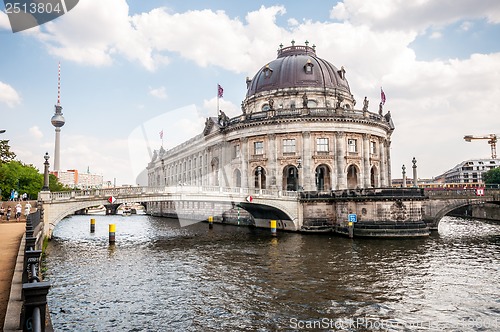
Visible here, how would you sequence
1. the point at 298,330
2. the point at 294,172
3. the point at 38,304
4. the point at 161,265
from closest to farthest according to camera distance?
the point at 38,304, the point at 298,330, the point at 161,265, the point at 294,172

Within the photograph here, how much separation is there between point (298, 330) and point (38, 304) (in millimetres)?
9652

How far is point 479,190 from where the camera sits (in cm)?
4716

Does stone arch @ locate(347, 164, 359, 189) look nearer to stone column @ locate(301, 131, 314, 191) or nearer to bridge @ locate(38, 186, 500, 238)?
stone column @ locate(301, 131, 314, 191)

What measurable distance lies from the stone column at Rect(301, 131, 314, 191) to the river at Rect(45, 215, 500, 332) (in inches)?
757

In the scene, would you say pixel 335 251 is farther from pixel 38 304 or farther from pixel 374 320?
pixel 38 304

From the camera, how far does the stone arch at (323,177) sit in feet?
181

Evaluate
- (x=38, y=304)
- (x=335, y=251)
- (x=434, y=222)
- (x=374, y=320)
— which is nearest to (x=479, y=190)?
(x=434, y=222)

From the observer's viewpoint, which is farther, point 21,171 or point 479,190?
point 21,171

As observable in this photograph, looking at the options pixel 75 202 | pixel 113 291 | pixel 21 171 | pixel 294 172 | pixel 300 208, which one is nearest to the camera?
pixel 113 291

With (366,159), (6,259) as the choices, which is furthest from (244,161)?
(6,259)

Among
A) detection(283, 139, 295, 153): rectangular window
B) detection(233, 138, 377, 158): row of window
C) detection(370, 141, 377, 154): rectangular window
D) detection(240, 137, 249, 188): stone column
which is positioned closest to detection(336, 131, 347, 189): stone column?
detection(233, 138, 377, 158): row of window

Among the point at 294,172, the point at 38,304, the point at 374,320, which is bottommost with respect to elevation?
the point at 374,320

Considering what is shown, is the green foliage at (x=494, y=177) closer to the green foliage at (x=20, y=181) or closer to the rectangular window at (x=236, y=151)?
the rectangular window at (x=236, y=151)

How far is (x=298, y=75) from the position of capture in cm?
6150
